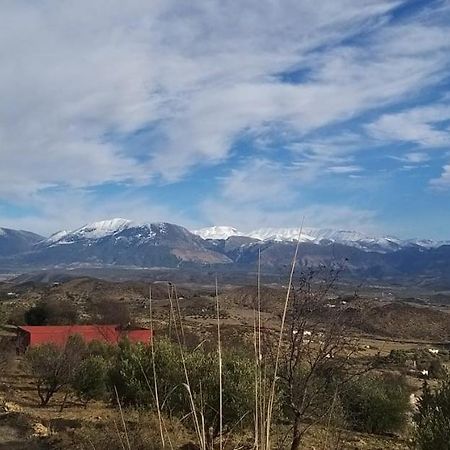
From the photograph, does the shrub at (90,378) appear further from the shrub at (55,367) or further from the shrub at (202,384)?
the shrub at (202,384)

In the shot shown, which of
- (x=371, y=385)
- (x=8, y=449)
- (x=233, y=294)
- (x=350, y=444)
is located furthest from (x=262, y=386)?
(x=233, y=294)

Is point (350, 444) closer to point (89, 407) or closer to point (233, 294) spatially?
point (89, 407)

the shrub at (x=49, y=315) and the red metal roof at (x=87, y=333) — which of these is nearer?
the red metal roof at (x=87, y=333)

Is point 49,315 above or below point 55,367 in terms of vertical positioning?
below

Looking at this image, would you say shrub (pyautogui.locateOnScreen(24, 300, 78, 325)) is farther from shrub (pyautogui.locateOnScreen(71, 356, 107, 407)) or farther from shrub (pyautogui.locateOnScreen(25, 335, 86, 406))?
shrub (pyautogui.locateOnScreen(71, 356, 107, 407))

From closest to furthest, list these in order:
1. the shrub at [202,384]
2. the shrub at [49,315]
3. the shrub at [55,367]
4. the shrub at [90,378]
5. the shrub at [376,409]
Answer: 1. the shrub at [202,384]
2. the shrub at [376,409]
3. the shrub at [55,367]
4. the shrub at [90,378]
5. the shrub at [49,315]

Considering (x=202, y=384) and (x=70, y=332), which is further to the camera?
(x=70, y=332)

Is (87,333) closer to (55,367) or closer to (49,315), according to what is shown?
(49,315)

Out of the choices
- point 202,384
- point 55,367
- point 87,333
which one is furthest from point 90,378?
point 87,333

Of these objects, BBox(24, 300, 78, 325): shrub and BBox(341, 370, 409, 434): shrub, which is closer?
BBox(341, 370, 409, 434): shrub

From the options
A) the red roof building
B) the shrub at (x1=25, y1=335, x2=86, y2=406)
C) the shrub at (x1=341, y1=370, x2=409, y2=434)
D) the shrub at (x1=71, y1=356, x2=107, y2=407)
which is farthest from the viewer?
the red roof building

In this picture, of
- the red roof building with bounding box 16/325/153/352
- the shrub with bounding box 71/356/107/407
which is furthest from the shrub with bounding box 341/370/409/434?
the red roof building with bounding box 16/325/153/352

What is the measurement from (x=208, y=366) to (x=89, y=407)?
14.2 meters

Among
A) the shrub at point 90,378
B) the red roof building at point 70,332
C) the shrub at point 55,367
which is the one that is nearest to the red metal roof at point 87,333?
the red roof building at point 70,332
